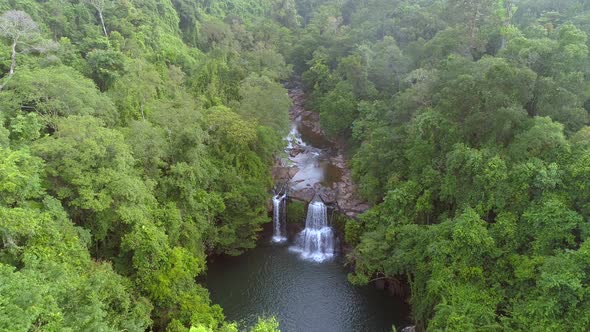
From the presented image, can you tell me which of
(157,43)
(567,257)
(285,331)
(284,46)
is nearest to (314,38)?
(284,46)

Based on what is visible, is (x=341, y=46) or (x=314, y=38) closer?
(x=341, y=46)

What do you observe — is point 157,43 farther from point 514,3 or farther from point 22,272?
point 514,3

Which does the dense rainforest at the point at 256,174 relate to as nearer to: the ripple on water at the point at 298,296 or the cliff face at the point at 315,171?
the ripple on water at the point at 298,296

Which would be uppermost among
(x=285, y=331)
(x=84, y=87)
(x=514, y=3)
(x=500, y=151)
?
(x=514, y=3)

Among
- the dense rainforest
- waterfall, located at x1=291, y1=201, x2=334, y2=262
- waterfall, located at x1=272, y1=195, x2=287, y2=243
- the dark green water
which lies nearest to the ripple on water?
the dark green water

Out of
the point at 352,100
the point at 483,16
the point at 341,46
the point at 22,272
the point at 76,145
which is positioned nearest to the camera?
the point at 22,272

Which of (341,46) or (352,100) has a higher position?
(341,46)

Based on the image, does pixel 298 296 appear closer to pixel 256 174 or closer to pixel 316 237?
pixel 316 237
